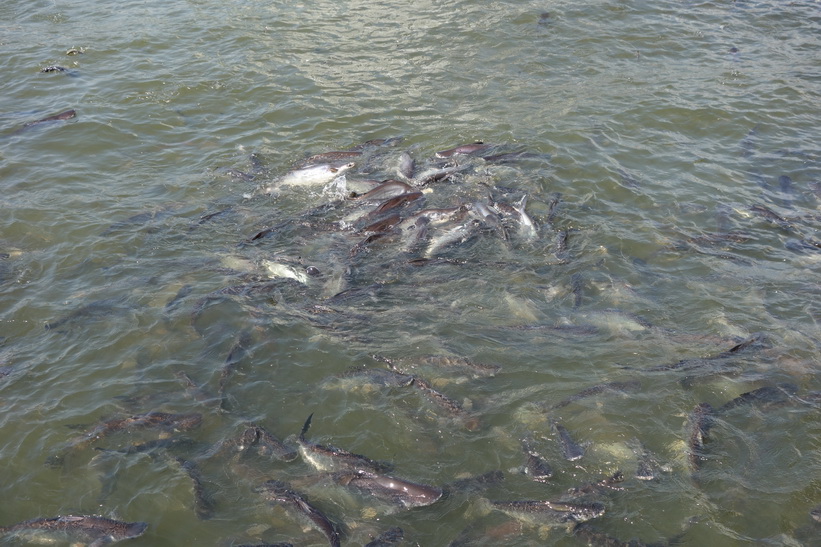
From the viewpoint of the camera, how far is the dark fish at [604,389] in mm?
7418

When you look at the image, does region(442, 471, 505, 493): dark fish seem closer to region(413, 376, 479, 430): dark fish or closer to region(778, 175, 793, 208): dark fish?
region(413, 376, 479, 430): dark fish

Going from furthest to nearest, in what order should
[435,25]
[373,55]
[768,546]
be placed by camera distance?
[435,25] → [373,55] → [768,546]

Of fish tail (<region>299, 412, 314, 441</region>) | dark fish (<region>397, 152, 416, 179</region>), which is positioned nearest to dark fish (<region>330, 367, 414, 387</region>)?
fish tail (<region>299, 412, 314, 441</region>)

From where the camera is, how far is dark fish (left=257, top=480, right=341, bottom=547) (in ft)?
19.3

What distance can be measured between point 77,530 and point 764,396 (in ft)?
26.4

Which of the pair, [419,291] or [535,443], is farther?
[419,291]

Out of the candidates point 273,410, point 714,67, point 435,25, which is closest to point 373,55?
point 435,25

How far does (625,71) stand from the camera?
15938 millimetres

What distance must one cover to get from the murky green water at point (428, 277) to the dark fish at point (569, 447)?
0.37 ft

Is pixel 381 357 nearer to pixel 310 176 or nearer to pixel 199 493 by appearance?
pixel 199 493

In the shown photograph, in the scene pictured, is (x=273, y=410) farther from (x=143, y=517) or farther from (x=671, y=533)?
(x=671, y=533)

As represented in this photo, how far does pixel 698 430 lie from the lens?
6.95 meters

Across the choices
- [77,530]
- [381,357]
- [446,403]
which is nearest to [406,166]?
[381,357]

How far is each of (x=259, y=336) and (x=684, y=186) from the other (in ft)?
29.0
